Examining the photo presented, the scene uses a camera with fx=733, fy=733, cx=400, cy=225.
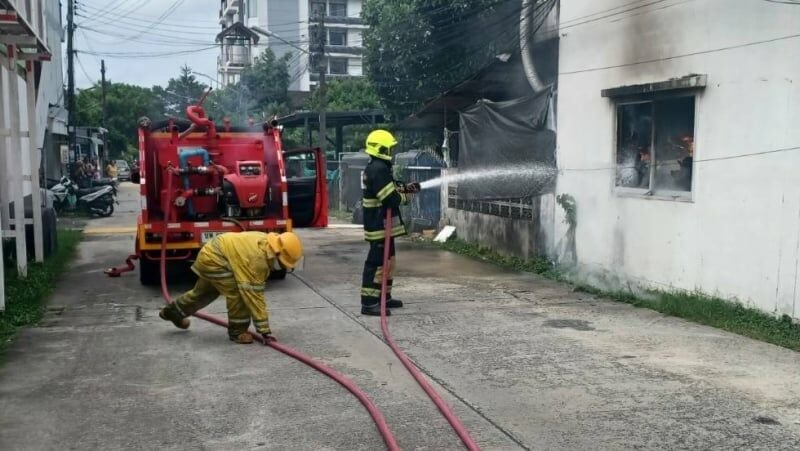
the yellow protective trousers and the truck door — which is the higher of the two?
the truck door

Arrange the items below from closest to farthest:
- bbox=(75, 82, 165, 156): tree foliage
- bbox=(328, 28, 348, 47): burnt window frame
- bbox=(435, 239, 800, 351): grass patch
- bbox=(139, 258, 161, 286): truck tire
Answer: bbox=(435, 239, 800, 351): grass patch, bbox=(139, 258, 161, 286): truck tire, bbox=(75, 82, 165, 156): tree foliage, bbox=(328, 28, 348, 47): burnt window frame

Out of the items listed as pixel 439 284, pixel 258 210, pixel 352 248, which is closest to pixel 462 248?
pixel 352 248

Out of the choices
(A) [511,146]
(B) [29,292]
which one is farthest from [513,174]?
(B) [29,292]

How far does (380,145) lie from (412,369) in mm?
2809

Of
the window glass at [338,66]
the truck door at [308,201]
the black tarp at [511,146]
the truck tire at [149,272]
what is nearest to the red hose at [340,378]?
the truck tire at [149,272]

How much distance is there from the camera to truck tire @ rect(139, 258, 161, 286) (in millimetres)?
9086

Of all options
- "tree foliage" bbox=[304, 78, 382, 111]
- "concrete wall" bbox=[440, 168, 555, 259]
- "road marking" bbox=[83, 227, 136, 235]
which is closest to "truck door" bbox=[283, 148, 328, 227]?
"concrete wall" bbox=[440, 168, 555, 259]

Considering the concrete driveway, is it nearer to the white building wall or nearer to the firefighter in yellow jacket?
the firefighter in yellow jacket

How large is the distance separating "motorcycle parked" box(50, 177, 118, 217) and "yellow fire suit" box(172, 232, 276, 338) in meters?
16.0

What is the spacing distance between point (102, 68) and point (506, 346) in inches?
1898

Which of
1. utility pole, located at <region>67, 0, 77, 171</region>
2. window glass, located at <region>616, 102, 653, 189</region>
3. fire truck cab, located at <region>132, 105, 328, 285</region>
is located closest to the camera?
window glass, located at <region>616, 102, 653, 189</region>

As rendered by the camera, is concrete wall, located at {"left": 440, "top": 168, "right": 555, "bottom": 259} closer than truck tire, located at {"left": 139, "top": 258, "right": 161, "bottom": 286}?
No

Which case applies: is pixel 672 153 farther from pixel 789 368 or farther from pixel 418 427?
pixel 418 427

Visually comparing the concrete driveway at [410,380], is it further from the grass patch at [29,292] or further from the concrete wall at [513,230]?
the concrete wall at [513,230]
